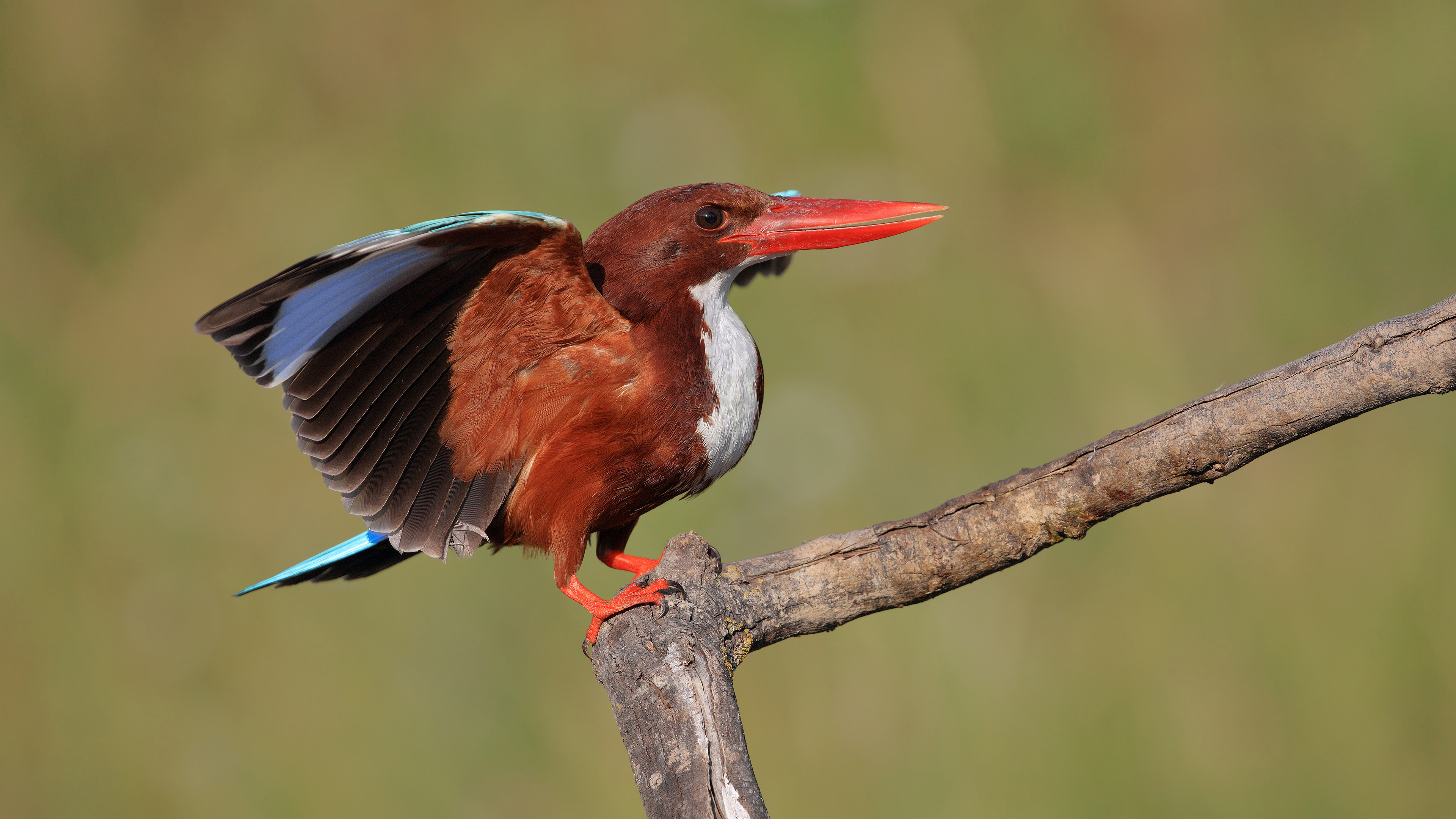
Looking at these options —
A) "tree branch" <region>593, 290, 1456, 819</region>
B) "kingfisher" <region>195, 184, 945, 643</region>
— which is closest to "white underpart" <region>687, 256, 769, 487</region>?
"kingfisher" <region>195, 184, 945, 643</region>

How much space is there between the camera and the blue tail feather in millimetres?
1721

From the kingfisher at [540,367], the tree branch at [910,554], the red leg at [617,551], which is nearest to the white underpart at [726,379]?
the kingfisher at [540,367]

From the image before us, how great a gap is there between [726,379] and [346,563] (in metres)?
0.87

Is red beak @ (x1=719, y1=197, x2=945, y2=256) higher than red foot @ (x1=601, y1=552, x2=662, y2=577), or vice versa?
red beak @ (x1=719, y1=197, x2=945, y2=256)

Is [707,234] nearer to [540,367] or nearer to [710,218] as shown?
[710,218]

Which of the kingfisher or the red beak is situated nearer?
the kingfisher

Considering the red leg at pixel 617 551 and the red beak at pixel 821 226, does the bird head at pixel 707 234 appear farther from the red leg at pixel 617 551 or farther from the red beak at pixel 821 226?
the red leg at pixel 617 551

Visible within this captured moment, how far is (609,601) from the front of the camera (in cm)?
141

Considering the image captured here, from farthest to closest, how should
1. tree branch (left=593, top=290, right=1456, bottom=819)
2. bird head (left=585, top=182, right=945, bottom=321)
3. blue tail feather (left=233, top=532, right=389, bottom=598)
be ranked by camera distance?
1. blue tail feather (left=233, top=532, right=389, bottom=598)
2. bird head (left=585, top=182, right=945, bottom=321)
3. tree branch (left=593, top=290, right=1456, bottom=819)

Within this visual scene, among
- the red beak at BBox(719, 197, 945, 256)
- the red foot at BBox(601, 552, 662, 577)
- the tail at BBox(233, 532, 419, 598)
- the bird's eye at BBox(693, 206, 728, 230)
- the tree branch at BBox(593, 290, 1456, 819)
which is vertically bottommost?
the tree branch at BBox(593, 290, 1456, 819)

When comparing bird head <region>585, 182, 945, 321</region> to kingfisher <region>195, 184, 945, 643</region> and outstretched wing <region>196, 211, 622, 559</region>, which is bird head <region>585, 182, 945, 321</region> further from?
outstretched wing <region>196, 211, 622, 559</region>

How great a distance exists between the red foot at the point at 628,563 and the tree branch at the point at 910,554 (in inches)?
8.9

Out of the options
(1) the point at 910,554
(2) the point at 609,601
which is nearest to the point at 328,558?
(2) the point at 609,601

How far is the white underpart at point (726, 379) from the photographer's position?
1502mm
